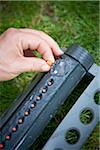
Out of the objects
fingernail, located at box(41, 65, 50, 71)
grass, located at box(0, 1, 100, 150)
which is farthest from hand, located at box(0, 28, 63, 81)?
grass, located at box(0, 1, 100, 150)

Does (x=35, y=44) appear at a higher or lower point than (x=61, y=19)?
lower

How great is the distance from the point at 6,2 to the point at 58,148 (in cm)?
96

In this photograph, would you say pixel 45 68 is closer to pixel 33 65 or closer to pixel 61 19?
pixel 33 65

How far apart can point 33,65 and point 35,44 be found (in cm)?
10

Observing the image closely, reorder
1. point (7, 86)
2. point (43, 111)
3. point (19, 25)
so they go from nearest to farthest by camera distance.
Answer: point (43, 111) < point (7, 86) < point (19, 25)

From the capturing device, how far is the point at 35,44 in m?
1.88

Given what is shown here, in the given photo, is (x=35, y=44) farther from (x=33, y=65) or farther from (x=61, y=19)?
Answer: (x=61, y=19)

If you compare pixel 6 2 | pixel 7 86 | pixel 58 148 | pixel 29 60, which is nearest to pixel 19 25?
pixel 6 2

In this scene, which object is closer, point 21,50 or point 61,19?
point 21,50

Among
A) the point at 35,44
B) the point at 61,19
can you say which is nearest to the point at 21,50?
the point at 35,44

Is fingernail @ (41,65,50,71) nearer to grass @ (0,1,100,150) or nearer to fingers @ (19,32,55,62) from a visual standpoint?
fingers @ (19,32,55,62)

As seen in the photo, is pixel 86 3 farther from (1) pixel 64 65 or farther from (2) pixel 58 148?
(2) pixel 58 148

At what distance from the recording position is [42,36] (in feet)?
6.26

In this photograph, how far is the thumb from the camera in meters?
1.83
